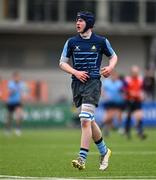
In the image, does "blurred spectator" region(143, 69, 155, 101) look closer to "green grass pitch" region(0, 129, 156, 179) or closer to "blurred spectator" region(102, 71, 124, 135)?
"blurred spectator" region(102, 71, 124, 135)

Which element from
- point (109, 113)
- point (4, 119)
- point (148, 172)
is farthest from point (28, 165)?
point (4, 119)

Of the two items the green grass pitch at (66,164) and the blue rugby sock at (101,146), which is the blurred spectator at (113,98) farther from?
the blue rugby sock at (101,146)

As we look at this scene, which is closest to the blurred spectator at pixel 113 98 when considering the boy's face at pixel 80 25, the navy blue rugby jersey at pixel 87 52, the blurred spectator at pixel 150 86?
the blurred spectator at pixel 150 86

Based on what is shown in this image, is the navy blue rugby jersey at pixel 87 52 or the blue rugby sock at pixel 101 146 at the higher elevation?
the navy blue rugby jersey at pixel 87 52

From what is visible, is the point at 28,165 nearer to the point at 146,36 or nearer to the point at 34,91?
the point at 34,91

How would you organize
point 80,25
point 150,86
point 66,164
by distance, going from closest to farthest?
point 80,25 → point 66,164 → point 150,86

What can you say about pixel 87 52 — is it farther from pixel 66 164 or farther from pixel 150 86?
pixel 150 86

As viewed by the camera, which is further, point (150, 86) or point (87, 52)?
point (150, 86)

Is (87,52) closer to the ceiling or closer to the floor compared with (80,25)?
closer to the floor

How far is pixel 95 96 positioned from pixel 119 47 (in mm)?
36772

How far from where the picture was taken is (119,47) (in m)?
49.9

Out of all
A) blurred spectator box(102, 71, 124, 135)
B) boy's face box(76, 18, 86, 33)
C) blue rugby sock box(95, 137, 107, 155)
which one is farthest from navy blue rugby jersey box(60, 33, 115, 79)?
blurred spectator box(102, 71, 124, 135)

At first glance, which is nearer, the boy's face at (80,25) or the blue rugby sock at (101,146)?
the boy's face at (80,25)

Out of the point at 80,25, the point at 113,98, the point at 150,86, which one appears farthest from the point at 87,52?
the point at 150,86
